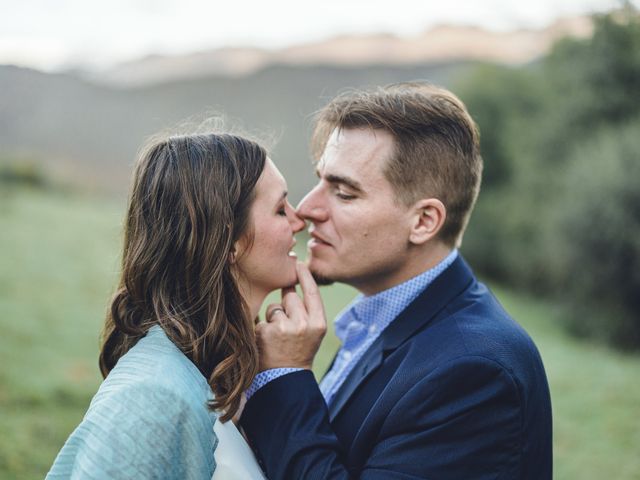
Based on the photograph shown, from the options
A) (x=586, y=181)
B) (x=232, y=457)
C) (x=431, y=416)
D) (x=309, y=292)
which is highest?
(x=309, y=292)

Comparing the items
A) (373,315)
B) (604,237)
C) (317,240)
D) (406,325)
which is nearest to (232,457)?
(406,325)

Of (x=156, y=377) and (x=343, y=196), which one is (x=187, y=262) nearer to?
(x=156, y=377)

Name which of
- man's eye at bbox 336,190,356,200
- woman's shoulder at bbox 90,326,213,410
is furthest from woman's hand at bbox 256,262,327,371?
man's eye at bbox 336,190,356,200

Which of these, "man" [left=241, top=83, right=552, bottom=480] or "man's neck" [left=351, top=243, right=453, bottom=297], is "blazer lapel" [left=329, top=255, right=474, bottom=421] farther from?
"man's neck" [left=351, top=243, right=453, bottom=297]

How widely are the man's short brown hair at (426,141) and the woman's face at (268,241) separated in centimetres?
62

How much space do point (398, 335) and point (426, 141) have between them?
3.32ft

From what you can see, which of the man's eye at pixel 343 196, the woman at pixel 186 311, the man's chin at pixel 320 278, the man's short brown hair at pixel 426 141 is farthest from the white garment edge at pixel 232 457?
the man's short brown hair at pixel 426 141

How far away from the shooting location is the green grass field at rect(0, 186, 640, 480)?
664cm

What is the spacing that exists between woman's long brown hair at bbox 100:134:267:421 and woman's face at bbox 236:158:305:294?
0.41ft

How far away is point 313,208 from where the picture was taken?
344cm

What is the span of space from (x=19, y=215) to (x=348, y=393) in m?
17.5

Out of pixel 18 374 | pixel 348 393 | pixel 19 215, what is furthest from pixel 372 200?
pixel 19 215

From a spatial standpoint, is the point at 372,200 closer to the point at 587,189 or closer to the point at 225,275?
the point at 225,275

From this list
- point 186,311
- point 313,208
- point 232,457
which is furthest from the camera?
point 313,208
